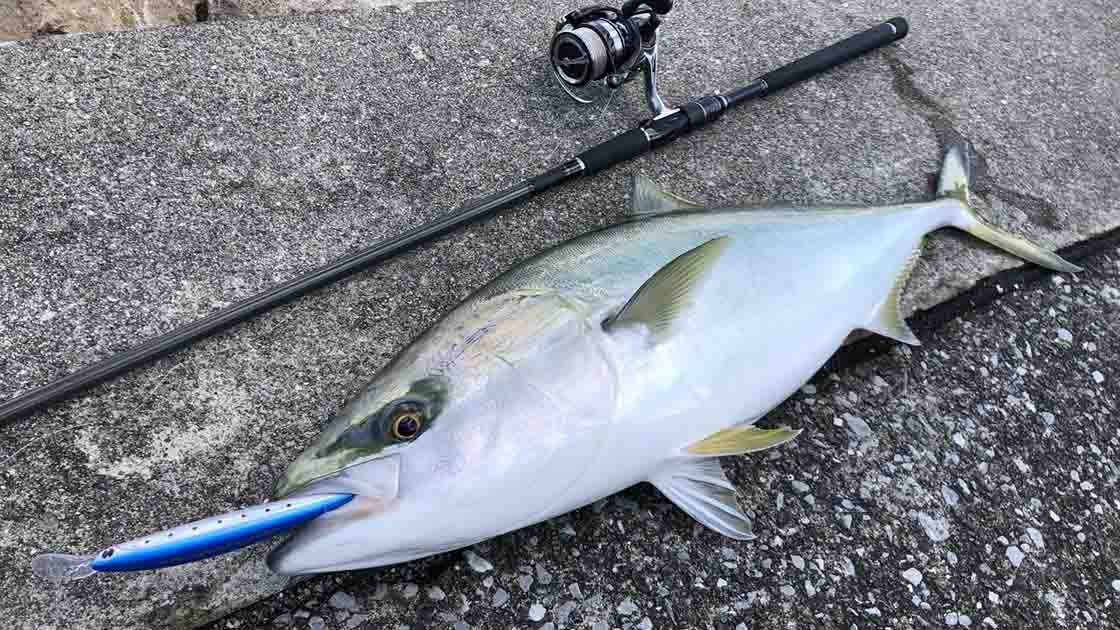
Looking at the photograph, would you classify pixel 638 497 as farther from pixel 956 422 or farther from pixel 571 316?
pixel 956 422

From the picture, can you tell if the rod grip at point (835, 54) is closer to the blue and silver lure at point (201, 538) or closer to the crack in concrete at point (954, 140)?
the crack in concrete at point (954, 140)

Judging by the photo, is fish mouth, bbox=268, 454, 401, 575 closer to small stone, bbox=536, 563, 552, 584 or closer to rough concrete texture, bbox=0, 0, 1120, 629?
rough concrete texture, bbox=0, 0, 1120, 629

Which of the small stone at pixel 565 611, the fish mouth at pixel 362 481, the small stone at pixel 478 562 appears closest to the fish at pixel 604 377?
the fish mouth at pixel 362 481

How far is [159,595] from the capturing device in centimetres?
153

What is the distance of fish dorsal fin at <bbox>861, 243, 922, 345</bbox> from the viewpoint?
6.80 ft

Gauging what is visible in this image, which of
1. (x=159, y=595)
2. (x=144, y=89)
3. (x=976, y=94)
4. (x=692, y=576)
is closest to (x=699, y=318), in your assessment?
(x=692, y=576)

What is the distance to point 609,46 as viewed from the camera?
2506mm

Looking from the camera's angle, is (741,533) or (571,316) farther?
(741,533)

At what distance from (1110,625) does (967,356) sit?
789mm

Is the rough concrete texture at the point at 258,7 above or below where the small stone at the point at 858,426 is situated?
above

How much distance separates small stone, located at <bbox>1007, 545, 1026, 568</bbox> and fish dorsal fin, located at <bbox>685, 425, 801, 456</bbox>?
758 millimetres

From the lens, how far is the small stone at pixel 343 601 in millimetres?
1565

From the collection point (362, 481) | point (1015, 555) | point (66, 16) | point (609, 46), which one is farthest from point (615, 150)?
point (66, 16)

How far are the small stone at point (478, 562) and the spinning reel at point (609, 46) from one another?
5.42 ft
